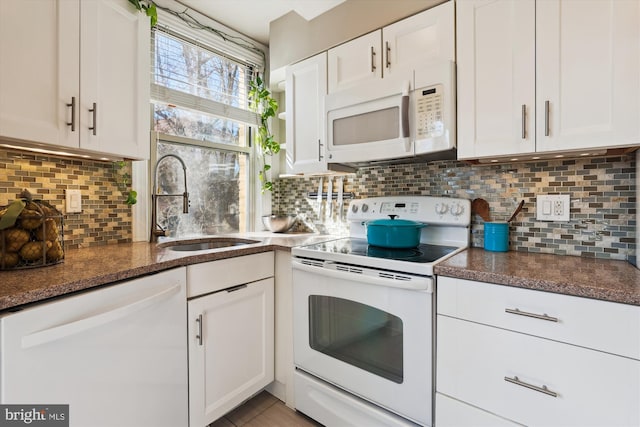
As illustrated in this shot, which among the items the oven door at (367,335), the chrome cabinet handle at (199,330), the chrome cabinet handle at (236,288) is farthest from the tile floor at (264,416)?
the chrome cabinet handle at (236,288)

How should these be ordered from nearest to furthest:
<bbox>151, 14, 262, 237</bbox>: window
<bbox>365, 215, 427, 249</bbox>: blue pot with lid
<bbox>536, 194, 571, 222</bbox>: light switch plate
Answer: <bbox>536, 194, 571, 222</bbox>: light switch plate
<bbox>365, 215, 427, 249</bbox>: blue pot with lid
<bbox>151, 14, 262, 237</bbox>: window

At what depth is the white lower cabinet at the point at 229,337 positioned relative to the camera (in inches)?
56.3

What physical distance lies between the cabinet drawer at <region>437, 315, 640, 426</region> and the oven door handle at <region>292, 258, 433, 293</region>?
0.15 m

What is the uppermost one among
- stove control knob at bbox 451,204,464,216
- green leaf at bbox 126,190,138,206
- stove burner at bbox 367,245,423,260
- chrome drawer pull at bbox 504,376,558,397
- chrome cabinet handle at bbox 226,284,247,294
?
green leaf at bbox 126,190,138,206

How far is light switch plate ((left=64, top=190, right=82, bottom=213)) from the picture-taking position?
1.55m

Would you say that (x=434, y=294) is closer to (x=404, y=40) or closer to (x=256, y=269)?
(x=256, y=269)

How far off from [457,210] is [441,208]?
9cm

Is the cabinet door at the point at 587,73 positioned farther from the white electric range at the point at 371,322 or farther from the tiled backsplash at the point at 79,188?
the tiled backsplash at the point at 79,188

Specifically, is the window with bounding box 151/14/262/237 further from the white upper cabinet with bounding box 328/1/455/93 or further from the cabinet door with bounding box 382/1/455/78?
the cabinet door with bounding box 382/1/455/78

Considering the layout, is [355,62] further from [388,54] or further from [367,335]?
[367,335]

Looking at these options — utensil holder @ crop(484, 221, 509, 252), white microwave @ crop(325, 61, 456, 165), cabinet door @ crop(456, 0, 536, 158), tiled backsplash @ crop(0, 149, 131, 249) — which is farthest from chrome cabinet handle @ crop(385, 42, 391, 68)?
tiled backsplash @ crop(0, 149, 131, 249)

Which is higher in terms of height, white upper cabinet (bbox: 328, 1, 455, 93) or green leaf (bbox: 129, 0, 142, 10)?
green leaf (bbox: 129, 0, 142, 10)

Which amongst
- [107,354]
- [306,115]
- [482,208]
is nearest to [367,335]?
[482,208]

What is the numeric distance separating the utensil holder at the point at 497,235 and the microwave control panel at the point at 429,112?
52 cm
